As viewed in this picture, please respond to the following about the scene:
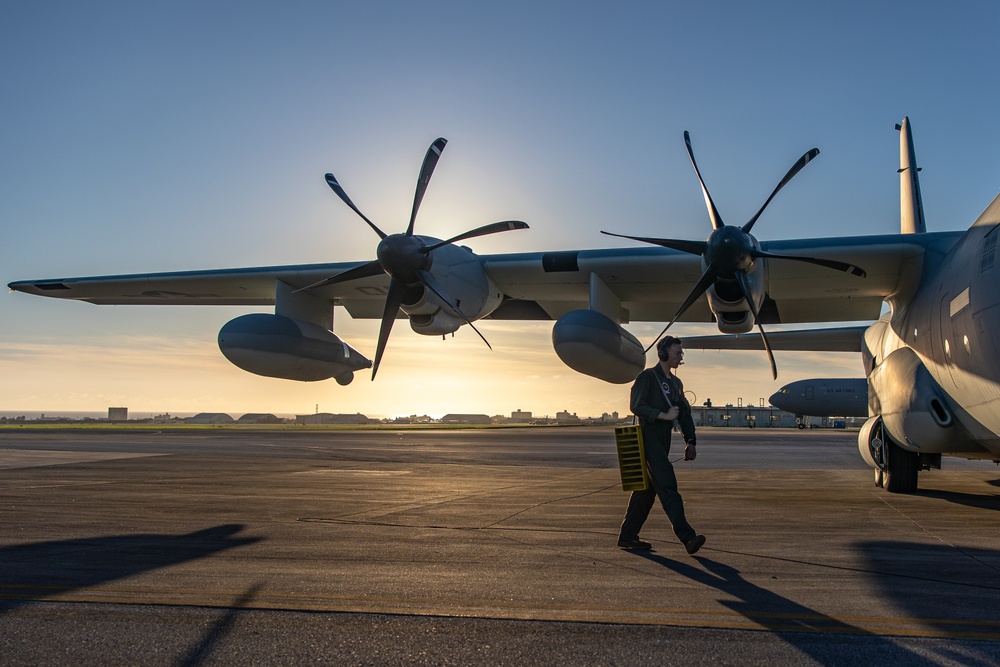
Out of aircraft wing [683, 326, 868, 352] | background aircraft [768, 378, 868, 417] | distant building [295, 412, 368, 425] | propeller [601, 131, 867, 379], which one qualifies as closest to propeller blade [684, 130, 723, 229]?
propeller [601, 131, 867, 379]

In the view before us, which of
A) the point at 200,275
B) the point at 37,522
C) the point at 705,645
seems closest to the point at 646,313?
the point at 200,275

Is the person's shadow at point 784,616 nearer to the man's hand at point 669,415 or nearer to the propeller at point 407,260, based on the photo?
the man's hand at point 669,415

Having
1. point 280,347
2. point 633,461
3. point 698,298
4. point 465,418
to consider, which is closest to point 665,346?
point 633,461

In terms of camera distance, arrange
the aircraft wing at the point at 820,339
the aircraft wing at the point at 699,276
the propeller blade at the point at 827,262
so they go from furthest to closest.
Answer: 1. the aircraft wing at the point at 820,339
2. the aircraft wing at the point at 699,276
3. the propeller blade at the point at 827,262

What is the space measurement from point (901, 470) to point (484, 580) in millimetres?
9880

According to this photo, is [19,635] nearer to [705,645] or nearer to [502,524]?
[705,645]

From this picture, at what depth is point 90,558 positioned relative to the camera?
629cm

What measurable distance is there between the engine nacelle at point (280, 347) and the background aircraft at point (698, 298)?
35 millimetres

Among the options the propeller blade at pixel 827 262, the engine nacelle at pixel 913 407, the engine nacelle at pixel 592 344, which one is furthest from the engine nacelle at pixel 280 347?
the engine nacelle at pixel 913 407

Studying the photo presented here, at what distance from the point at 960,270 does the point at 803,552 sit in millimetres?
5669

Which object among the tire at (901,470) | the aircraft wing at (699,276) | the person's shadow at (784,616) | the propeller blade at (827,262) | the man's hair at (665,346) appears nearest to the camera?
the person's shadow at (784,616)

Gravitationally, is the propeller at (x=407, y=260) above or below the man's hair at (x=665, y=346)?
above

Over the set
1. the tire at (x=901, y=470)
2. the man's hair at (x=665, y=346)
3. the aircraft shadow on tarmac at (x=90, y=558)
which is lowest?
the aircraft shadow on tarmac at (x=90, y=558)

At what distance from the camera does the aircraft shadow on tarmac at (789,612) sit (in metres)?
3.86
